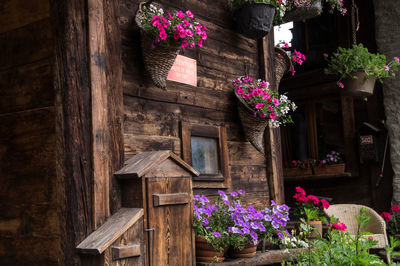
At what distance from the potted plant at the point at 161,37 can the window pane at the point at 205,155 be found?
0.75 metres

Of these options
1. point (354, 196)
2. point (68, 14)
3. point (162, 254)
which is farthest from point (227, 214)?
point (354, 196)

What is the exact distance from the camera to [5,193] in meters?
3.46

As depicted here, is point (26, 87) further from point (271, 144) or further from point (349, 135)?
point (349, 135)

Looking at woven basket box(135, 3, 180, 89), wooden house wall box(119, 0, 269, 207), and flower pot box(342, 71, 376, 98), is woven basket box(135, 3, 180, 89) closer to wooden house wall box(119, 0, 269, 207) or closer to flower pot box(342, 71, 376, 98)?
wooden house wall box(119, 0, 269, 207)

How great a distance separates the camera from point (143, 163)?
3.34 metres

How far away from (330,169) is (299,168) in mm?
590

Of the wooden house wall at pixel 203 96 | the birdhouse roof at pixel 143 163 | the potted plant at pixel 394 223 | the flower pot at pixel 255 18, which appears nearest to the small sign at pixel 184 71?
the wooden house wall at pixel 203 96

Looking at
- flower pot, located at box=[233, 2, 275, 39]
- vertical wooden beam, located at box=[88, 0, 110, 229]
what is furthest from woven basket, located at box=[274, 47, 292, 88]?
vertical wooden beam, located at box=[88, 0, 110, 229]

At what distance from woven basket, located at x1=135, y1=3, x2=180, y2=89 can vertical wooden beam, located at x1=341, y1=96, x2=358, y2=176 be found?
17.4 ft

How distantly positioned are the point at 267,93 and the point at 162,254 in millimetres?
2014

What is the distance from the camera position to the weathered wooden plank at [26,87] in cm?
332

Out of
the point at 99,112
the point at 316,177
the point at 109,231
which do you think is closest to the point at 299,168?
the point at 316,177

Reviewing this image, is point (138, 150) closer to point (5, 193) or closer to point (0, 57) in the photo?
point (5, 193)

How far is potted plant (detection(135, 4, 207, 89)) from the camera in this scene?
355 centimetres
